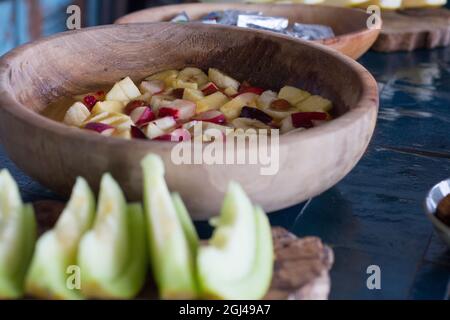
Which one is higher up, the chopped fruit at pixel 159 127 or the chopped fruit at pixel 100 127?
the chopped fruit at pixel 100 127

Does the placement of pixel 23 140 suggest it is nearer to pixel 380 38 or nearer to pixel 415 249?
pixel 415 249

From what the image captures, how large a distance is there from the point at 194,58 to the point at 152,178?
0.73m

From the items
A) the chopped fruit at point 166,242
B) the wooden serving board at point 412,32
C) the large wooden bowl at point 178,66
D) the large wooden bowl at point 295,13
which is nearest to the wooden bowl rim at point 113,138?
the large wooden bowl at point 178,66

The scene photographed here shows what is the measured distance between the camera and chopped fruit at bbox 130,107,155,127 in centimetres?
115

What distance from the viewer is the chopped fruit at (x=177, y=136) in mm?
1039

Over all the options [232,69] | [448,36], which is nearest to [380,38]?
[448,36]

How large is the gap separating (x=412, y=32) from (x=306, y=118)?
48.8 inches

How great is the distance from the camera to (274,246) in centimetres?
82

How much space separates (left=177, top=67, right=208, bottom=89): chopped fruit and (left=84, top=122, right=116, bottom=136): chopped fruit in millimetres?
337

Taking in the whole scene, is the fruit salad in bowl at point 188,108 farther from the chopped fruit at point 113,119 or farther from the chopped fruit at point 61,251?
the chopped fruit at point 61,251

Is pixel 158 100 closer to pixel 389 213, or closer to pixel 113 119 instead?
pixel 113 119

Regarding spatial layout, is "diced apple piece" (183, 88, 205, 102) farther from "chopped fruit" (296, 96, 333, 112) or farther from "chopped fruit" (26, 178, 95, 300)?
"chopped fruit" (26, 178, 95, 300)

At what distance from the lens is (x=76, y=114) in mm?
1149

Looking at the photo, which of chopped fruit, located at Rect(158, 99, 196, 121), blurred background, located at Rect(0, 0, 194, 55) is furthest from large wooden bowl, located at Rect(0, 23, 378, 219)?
blurred background, located at Rect(0, 0, 194, 55)
